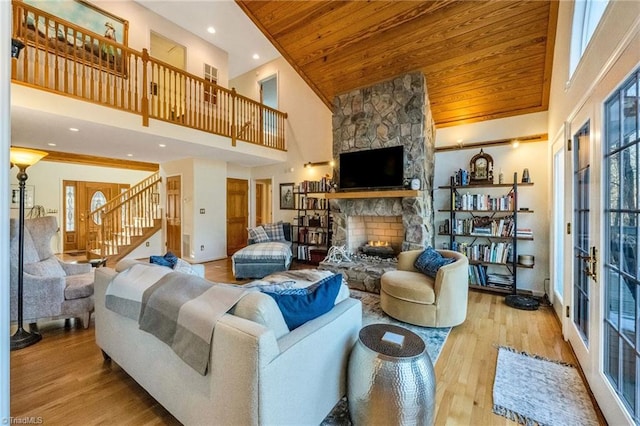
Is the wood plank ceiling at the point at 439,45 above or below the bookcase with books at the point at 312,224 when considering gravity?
above

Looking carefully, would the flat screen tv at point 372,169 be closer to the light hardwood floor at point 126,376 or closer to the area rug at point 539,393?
the light hardwood floor at point 126,376

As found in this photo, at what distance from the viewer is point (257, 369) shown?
43.3 inches

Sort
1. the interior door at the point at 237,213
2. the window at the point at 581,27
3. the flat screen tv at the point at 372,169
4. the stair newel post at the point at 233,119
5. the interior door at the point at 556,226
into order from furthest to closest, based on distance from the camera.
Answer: the interior door at the point at 237,213 < the stair newel post at the point at 233,119 < the flat screen tv at the point at 372,169 < the interior door at the point at 556,226 < the window at the point at 581,27

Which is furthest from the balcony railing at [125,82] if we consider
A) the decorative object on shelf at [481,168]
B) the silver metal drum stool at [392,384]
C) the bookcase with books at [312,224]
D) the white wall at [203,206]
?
the silver metal drum stool at [392,384]

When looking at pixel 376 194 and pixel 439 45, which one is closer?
pixel 439 45

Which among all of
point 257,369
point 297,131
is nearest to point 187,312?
point 257,369

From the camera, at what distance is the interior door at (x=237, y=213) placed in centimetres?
692

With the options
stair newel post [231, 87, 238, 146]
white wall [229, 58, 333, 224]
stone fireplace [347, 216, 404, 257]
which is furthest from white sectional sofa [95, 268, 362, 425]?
white wall [229, 58, 333, 224]

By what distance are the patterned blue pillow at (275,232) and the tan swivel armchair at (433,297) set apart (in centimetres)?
313

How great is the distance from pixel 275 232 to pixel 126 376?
3797 millimetres

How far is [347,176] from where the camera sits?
4.67 meters

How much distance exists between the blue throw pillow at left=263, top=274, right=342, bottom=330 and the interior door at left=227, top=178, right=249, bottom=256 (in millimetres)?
5690

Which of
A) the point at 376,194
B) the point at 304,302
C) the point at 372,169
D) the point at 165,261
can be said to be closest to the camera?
the point at 304,302

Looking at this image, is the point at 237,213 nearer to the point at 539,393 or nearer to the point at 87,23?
the point at 87,23
